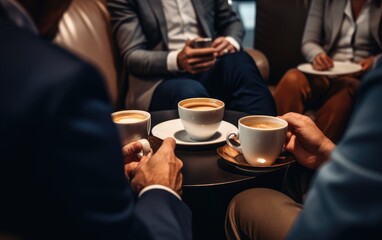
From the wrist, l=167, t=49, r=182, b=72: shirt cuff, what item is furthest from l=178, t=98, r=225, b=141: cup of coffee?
l=167, t=49, r=182, b=72: shirt cuff

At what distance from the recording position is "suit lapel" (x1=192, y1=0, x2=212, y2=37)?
80.7 inches

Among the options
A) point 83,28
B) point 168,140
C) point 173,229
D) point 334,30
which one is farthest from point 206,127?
point 334,30

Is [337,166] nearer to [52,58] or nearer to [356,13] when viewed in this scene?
[52,58]

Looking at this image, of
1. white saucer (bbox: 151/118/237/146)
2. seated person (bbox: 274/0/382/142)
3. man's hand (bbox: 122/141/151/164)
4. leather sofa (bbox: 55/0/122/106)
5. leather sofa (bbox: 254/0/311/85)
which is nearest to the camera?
man's hand (bbox: 122/141/151/164)

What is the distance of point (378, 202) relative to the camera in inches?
16.1

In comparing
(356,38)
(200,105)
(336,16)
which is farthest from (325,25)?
(200,105)

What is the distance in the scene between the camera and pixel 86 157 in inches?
17.6

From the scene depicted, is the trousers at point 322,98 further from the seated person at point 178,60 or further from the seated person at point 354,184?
the seated person at point 354,184

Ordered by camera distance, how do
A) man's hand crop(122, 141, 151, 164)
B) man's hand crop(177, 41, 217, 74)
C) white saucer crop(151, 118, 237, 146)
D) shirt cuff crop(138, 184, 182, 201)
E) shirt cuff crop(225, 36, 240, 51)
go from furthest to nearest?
shirt cuff crop(225, 36, 240, 51) → man's hand crop(177, 41, 217, 74) → white saucer crop(151, 118, 237, 146) → man's hand crop(122, 141, 151, 164) → shirt cuff crop(138, 184, 182, 201)

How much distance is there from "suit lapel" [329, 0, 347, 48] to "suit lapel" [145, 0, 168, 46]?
2.83 feet

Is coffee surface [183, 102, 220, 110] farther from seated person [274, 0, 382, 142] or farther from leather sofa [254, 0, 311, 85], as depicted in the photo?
leather sofa [254, 0, 311, 85]

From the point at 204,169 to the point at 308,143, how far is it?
247mm

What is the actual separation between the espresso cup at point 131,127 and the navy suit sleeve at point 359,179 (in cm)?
62

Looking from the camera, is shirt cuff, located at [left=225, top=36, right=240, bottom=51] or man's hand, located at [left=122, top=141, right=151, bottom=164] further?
shirt cuff, located at [left=225, top=36, right=240, bottom=51]
